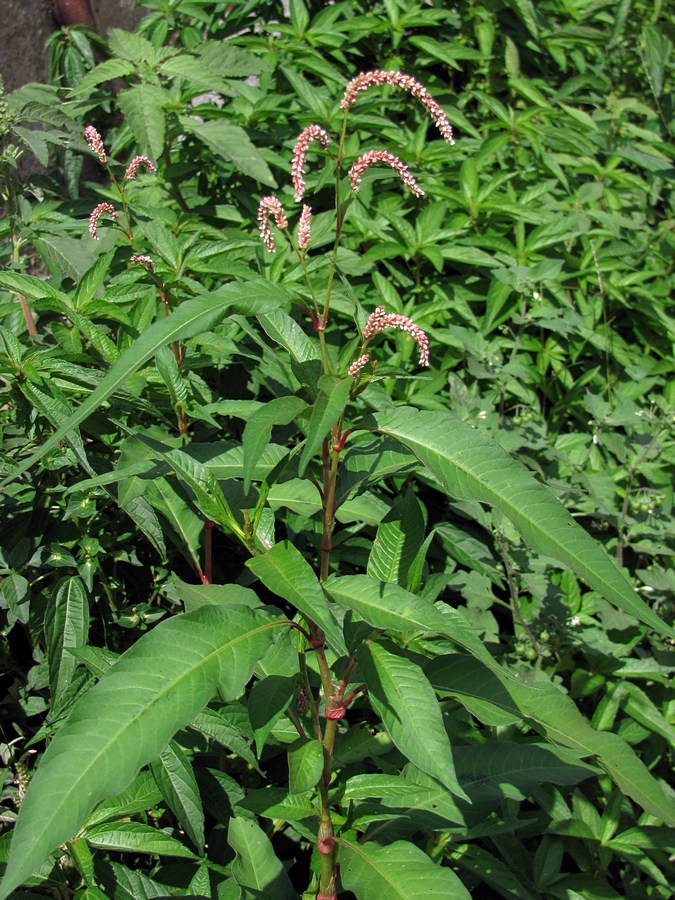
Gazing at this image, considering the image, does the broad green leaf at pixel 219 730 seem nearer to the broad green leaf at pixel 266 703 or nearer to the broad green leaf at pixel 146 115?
the broad green leaf at pixel 266 703

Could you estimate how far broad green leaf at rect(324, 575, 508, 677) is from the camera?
1.34m

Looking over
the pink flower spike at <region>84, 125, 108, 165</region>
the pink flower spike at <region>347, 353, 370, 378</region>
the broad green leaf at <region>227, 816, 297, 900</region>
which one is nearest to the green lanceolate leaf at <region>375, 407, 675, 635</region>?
the pink flower spike at <region>347, 353, 370, 378</region>

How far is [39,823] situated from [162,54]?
2.56 m

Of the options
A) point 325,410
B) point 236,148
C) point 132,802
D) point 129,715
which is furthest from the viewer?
point 236,148

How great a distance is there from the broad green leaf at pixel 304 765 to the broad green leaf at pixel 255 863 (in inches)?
9.0

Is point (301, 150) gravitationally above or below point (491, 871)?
above

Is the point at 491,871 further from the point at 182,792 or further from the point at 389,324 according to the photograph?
the point at 389,324

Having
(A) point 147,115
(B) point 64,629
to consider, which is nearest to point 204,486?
(B) point 64,629

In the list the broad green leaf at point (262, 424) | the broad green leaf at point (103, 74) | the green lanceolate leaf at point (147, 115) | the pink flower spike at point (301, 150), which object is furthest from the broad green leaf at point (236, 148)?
the broad green leaf at point (262, 424)

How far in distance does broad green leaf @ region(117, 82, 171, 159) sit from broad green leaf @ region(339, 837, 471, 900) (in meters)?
1.98

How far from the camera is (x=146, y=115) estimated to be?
271 centimetres

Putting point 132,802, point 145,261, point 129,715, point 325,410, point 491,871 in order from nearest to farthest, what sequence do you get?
point 129,715, point 325,410, point 132,802, point 491,871, point 145,261

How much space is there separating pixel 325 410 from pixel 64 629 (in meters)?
0.96

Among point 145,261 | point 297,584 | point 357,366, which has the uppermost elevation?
point 145,261
